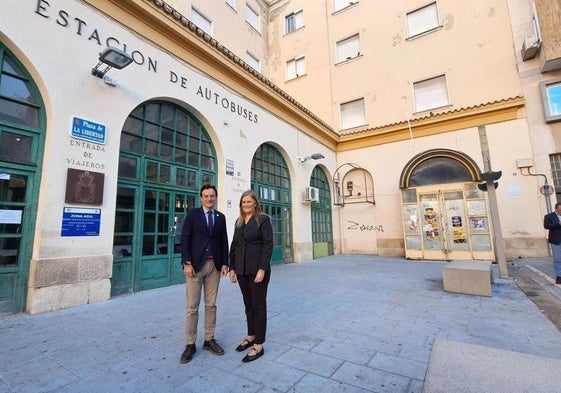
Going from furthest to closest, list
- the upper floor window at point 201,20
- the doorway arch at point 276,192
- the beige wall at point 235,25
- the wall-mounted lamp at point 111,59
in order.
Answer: the beige wall at point 235,25, the upper floor window at point 201,20, the doorway arch at point 276,192, the wall-mounted lamp at point 111,59

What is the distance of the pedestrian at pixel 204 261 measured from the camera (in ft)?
9.84

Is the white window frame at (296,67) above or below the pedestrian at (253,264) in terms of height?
above

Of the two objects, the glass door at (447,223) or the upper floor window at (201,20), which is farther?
the upper floor window at (201,20)

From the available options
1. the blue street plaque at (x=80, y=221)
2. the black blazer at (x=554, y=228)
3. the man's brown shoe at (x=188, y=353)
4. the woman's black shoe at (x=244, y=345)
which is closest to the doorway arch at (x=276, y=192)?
the blue street plaque at (x=80, y=221)

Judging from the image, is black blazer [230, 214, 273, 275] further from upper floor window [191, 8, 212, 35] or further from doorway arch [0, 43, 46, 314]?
upper floor window [191, 8, 212, 35]

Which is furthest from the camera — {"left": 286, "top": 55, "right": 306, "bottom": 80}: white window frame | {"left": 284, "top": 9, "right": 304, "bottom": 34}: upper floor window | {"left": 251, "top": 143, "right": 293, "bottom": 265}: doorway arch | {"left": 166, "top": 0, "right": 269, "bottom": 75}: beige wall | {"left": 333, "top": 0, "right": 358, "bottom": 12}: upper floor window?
{"left": 284, "top": 9, "right": 304, "bottom": 34}: upper floor window

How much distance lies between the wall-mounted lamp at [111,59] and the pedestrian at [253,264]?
360cm

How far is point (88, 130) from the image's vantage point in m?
5.13

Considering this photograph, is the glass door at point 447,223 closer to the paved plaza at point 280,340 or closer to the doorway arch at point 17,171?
the paved plaza at point 280,340

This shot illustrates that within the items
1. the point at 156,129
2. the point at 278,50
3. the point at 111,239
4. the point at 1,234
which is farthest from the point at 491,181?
the point at 278,50

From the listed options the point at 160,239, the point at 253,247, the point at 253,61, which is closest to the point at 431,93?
the point at 253,61

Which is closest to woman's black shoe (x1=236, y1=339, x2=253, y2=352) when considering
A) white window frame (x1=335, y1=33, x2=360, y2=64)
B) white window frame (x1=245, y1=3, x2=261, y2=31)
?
white window frame (x1=335, y1=33, x2=360, y2=64)

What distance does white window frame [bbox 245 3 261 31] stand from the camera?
14898mm

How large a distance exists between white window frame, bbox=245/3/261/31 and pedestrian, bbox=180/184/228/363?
47.5 feet
